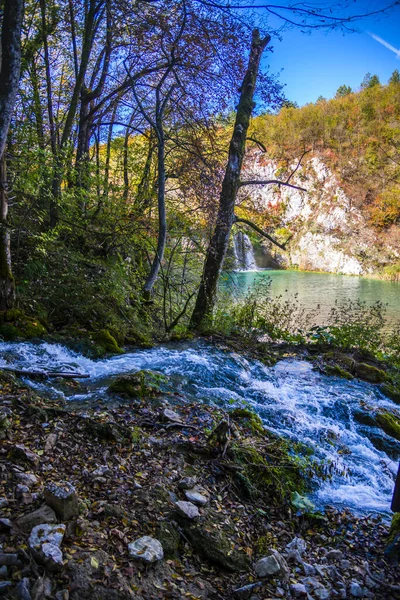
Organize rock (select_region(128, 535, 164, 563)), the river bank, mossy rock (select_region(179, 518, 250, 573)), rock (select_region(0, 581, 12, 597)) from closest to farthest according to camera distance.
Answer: rock (select_region(0, 581, 12, 597)) < the river bank < rock (select_region(128, 535, 164, 563)) < mossy rock (select_region(179, 518, 250, 573))

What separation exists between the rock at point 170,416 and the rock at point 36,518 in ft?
6.24

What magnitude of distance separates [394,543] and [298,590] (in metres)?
1.15

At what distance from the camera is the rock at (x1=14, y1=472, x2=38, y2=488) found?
2348 mm

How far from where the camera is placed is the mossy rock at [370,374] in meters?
7.15

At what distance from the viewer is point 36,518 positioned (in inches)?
79.4

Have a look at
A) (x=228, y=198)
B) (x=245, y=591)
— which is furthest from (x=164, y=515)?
(x=228, y=198)

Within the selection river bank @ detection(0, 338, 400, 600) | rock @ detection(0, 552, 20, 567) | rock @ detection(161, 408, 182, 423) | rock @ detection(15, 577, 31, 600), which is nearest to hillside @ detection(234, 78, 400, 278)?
rock @ detection(161, 408, 182, 423)

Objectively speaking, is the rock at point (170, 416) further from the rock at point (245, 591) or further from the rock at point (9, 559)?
the rock at point (9, 559)

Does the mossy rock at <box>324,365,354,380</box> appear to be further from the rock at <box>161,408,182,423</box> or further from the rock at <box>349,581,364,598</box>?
the rock at <box>349,581,364,598</box>

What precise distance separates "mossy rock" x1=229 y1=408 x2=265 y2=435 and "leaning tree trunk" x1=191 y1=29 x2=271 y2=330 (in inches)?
181

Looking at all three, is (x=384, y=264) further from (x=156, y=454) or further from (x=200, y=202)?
(x=156, y=454)

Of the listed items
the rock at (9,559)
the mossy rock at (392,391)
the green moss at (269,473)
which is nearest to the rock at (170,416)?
the green moss at (269,473)

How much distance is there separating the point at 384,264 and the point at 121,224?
150ft

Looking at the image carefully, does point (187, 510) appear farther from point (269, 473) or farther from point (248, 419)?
point (248, 419)
